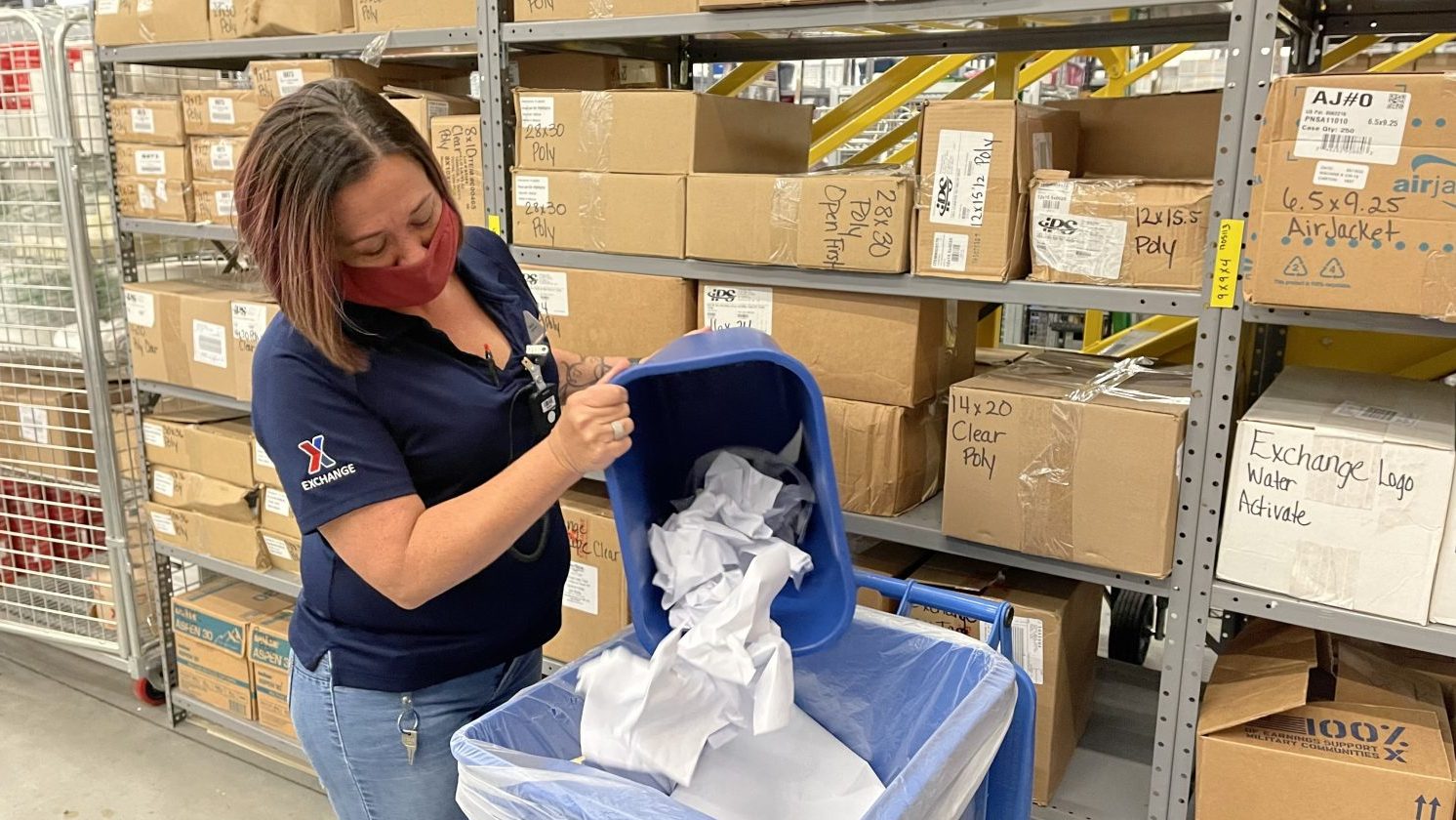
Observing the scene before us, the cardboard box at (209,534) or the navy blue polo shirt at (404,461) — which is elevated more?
the navy blue polo shirt at (404,461)

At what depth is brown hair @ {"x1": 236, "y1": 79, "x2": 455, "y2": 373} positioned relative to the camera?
1128 millimetres

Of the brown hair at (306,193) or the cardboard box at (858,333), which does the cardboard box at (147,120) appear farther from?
the brown hair at (306,193)

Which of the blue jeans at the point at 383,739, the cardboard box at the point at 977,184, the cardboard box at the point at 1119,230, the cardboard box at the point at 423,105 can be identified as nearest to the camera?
the blue jeans at the point at 383,739

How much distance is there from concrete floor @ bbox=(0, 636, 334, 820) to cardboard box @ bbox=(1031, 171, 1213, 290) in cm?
226

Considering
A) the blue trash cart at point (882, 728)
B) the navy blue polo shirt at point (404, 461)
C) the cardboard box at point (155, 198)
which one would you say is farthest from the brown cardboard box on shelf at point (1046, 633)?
the cardboard box at point (155, 198)

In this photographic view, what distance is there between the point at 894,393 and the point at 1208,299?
518 mm

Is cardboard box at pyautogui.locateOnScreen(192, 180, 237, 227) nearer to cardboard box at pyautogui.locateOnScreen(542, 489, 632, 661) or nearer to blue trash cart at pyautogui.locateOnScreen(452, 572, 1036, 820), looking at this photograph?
cardboard box at pyautogui.locateOnScreen(542, 489, 632, 661)

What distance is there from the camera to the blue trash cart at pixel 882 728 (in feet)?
3.08

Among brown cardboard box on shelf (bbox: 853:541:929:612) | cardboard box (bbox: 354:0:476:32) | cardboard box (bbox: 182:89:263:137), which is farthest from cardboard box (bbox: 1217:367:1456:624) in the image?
cardboard box (bbox: 182:89:263:137)

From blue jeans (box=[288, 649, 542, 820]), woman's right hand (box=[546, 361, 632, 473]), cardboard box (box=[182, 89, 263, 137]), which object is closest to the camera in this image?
woman's right hand (box=[546, 361, 632, 473])

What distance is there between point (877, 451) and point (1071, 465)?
13.6 inches

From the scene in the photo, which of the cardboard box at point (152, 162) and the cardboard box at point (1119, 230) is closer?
the cardboard box at point (1119, 230)

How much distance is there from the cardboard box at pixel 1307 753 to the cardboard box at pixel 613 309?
113cm

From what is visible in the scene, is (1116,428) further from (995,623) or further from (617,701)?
(617,701)
